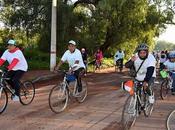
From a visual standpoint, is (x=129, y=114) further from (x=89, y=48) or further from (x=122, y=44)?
(x=122, y=44)

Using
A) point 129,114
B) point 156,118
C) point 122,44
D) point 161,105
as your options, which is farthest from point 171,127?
point 122,44

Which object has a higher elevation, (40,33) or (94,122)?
(40,33)

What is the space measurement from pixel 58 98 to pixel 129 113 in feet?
→ 8.35

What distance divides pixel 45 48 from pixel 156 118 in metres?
21.8

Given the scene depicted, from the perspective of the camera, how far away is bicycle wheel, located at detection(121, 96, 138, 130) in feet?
30.0

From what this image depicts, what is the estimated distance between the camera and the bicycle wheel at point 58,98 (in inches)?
431

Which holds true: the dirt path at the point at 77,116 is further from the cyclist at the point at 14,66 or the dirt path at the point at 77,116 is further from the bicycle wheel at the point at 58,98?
the cyclist at the point at 14,66

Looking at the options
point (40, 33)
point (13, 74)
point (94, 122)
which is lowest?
point (94, 122)

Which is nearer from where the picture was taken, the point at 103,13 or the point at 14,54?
the point at 14,54

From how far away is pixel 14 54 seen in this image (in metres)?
11.3

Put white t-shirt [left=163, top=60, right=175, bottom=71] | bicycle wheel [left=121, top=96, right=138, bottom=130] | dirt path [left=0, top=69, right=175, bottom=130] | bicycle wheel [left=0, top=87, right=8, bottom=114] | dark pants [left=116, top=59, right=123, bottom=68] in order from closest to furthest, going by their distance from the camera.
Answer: bicycle wheel [left=121, top=96, right=138, bottom=130] < dirt path [left=0, top=69, right=175, bottom=130] < bicycle wheel [left=0, top=87, right=8, bottom=114] < white t-shirt [left=163, top=60, right=175, bottom=71] < dark pants [left=116, top=59, right=123, bottom=68]

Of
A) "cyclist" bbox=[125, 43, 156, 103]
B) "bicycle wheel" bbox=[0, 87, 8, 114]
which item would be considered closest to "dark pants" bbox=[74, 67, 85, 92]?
"bicycle wheel" bbox=[0, 87, 8, 114]

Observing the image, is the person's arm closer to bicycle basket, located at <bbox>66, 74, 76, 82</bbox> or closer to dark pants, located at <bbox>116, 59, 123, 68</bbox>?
bicycle basket, located at <bbox>66, 74, 76, 82</bbox>

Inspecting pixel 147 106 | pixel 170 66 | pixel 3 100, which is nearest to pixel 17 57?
pixel 3 100
